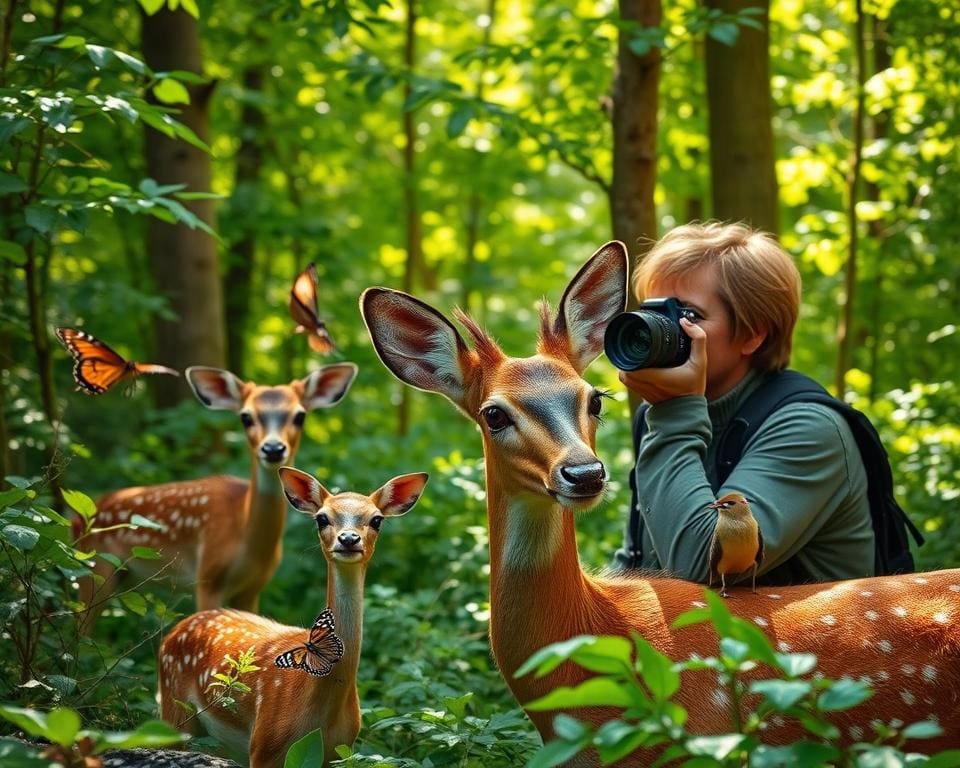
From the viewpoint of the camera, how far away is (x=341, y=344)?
1172cm

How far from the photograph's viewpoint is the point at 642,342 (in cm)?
331

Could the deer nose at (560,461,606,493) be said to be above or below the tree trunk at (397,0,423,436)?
below

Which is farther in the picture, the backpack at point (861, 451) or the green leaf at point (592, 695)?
the backpack at point (861, 451)

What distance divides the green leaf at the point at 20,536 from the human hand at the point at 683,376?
1.77 m

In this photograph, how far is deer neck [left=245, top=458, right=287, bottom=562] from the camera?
623 centimetres

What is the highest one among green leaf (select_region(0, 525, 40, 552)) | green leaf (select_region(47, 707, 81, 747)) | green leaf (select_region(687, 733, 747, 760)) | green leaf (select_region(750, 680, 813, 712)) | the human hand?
the human hand

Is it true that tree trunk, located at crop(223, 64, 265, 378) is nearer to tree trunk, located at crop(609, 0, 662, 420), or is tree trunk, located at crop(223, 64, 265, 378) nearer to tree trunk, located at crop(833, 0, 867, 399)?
tree trunk, located at crop(833, 0, 867, 399)

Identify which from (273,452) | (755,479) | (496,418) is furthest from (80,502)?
(273,452)

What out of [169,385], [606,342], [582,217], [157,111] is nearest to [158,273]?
[169,385]

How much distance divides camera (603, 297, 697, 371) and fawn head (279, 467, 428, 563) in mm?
1082

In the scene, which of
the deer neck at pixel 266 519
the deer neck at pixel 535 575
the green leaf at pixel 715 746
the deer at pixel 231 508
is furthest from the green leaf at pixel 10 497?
the deer neck at pixel 266 519

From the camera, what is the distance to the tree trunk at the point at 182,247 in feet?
26.4

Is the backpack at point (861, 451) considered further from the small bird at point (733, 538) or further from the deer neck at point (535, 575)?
the deer neck at point (535, 575)

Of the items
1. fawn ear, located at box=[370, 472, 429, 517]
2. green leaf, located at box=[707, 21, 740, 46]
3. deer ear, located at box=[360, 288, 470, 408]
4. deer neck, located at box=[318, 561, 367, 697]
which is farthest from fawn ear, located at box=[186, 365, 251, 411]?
deer ear, located at box=[360, 288, 470, 408]
